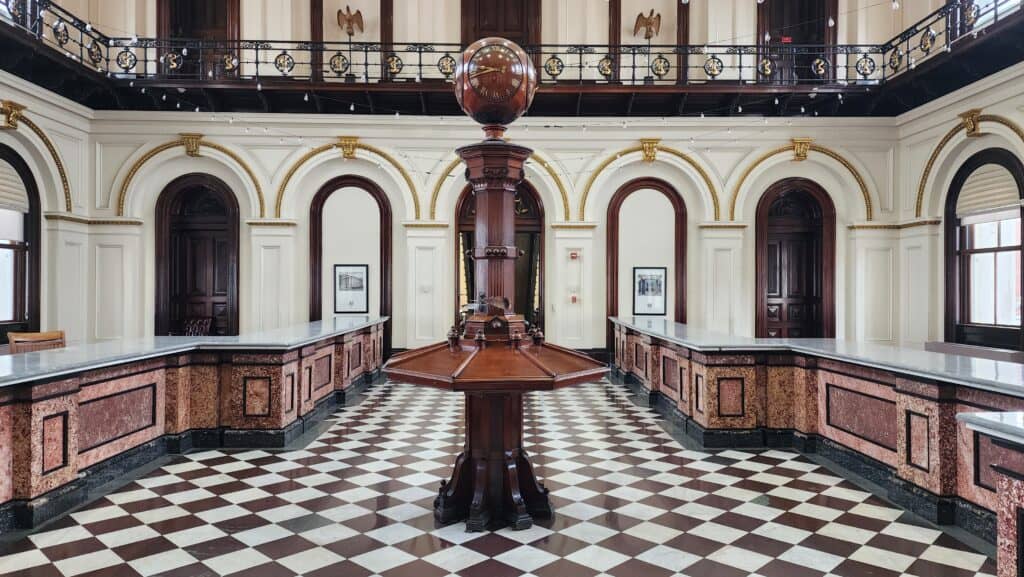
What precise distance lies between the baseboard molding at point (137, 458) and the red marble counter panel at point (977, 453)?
223 inches

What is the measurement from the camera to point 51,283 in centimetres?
1045

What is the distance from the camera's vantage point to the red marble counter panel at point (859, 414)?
499cm

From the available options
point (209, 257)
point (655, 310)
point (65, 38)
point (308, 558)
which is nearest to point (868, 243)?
point (655, 310)

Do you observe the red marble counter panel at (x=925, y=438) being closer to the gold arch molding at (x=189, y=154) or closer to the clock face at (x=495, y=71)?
the clock face at (x=495, y=71)

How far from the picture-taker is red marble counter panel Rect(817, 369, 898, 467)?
16.4 ft

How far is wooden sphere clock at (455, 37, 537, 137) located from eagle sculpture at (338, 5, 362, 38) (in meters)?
9.69

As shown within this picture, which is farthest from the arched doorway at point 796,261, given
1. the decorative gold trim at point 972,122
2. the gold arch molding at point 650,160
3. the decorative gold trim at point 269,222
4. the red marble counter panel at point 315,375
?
the decorative gold trim at point 269,222

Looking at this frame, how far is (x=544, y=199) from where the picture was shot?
12.6m

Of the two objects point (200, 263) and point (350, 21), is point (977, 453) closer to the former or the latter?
point (350, 21)

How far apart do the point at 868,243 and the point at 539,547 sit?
1062 centimetres

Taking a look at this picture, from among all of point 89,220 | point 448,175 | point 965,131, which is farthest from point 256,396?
point 965,131

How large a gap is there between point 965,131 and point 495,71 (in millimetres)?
9394

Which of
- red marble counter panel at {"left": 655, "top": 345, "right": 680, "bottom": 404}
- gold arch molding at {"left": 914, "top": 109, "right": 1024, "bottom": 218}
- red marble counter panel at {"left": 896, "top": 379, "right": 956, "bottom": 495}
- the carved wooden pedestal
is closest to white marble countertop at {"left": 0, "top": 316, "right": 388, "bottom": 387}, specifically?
the carved wooden pedestal

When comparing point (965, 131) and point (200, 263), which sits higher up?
point (965, 131)
